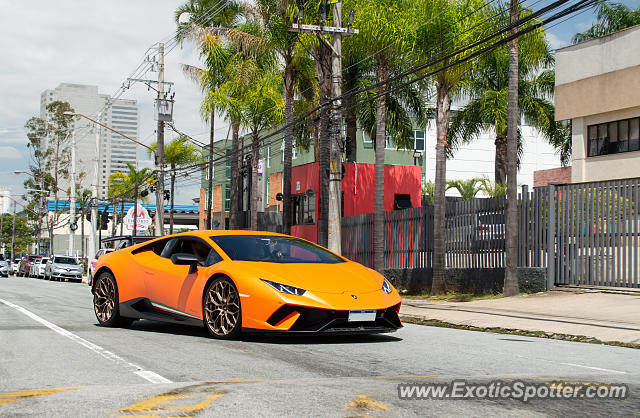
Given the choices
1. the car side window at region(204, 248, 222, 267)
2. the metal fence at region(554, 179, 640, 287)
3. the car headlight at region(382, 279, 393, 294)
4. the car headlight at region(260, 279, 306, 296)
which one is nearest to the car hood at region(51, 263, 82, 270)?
the metal fence at region(554, 179, 640, 287)

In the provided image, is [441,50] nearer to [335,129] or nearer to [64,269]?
[335,129]

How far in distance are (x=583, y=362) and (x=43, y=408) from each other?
5.52 metres

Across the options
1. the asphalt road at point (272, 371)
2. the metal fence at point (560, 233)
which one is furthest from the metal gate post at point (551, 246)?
the asphalt road at point (272, 371)

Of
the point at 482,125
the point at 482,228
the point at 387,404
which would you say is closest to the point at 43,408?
the point at 387,404

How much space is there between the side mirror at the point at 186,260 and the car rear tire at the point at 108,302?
1.62m

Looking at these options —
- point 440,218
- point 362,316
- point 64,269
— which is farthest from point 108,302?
point 64,269

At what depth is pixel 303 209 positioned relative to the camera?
1363 inches

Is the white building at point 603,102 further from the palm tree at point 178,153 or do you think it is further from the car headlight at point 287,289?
the palm tree at point 178,153

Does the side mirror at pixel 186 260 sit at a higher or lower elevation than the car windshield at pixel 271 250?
lower

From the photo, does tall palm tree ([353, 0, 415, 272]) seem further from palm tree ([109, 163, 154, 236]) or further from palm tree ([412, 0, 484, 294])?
palm tree ([109, 163, 154, 236])

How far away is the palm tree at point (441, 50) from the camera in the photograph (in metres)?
20.9

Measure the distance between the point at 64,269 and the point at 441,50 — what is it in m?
30.6

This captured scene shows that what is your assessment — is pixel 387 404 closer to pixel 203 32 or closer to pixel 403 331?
pixel 403 331

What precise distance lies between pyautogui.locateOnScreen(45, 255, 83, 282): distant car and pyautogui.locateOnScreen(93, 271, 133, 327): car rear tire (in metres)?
34.8
